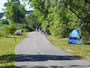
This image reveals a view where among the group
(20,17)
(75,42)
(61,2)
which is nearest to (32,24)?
(20,17)

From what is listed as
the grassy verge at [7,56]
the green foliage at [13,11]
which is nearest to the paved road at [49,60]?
the grassy verge at [7,56]

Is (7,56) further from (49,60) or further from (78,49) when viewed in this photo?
(78,49)

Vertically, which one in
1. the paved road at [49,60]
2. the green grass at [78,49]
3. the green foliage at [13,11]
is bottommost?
the green foliage at [13,11]

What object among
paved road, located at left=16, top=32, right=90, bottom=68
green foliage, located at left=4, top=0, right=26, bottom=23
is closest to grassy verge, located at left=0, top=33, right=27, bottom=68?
paved road, located at left=16, top=32, right=90, bottom=68

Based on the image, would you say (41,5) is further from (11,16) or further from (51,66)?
(51,66)

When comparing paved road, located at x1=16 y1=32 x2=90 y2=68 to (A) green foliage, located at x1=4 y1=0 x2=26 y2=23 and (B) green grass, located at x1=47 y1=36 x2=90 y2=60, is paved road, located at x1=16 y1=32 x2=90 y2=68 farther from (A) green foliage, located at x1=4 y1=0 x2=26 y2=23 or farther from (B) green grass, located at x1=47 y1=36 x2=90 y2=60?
(A) green foliage, located at x1=4 y1=0 x2=26 y2=23

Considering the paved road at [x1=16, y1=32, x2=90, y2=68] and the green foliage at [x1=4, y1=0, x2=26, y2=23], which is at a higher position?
→ the paved road at [x1=16, y1=32, x2=90, y2=68]

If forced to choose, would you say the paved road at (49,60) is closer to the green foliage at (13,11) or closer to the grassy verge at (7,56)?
the grassy verge at (7,56)

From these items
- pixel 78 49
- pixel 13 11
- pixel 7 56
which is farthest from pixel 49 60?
pixel 13 11

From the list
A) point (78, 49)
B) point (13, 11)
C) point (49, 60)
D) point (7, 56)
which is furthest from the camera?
point (13, 11)

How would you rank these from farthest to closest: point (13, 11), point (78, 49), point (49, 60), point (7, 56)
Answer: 1. point (13, 11)
2. point (78, 49)
3. point (7, 56)
4. point (49, 60)

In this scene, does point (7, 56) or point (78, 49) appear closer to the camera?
point (7, 56)

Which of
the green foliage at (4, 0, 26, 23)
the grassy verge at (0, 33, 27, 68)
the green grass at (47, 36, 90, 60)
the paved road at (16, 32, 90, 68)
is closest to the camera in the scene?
the paved road at (16, 32, 90, 68)

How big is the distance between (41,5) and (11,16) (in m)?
51.3
